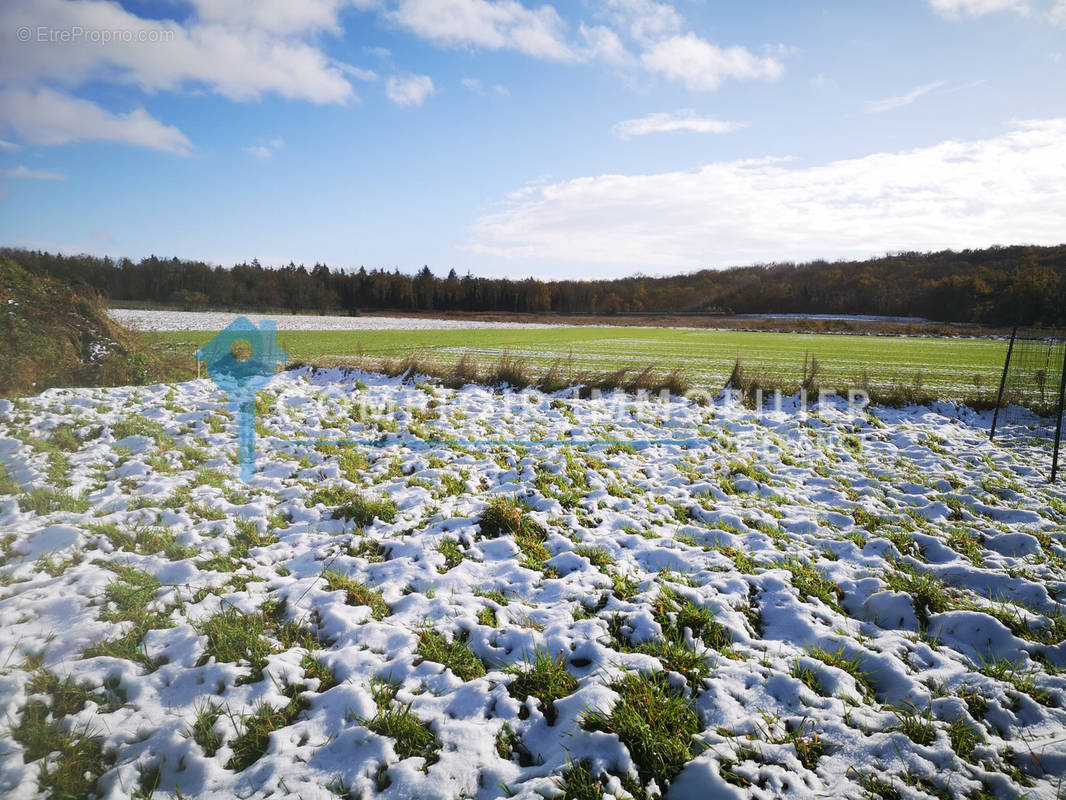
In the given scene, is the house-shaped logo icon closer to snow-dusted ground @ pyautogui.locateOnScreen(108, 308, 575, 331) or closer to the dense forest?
snow-dusted ground @ pyautogui.locateOnScreen(108, 308, 575, 331)

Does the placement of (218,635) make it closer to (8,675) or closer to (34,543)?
(8,675)

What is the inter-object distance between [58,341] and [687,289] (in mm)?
155164

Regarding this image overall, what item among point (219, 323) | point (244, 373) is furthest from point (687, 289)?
point (244, 373)

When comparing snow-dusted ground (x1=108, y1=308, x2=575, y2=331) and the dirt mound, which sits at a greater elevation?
snow-dusted ground (x1=108, y1=308, x2=575, y2=331)

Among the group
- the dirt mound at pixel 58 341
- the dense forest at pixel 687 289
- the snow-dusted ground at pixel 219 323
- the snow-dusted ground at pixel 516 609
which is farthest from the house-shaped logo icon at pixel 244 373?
the dense forest at pixel 687 289

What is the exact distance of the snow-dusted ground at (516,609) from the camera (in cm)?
310

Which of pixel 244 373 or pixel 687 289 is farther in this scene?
pixel 687 289

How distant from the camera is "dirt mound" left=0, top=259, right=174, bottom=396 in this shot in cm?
1016

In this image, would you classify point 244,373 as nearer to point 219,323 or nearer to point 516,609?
point 516,609

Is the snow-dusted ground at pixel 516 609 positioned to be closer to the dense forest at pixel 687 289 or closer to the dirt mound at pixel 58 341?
the dirt mound at pixel 58 341

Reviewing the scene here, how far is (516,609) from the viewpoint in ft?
15.2

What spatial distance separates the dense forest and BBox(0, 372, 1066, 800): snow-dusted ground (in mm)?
68772

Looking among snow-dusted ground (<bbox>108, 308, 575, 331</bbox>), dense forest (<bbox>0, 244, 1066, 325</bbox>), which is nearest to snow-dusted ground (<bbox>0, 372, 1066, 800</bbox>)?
snow-dusted ground (<bbox>108, 308, 575, 331</bbox>)

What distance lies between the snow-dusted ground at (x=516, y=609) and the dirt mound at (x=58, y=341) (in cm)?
207
